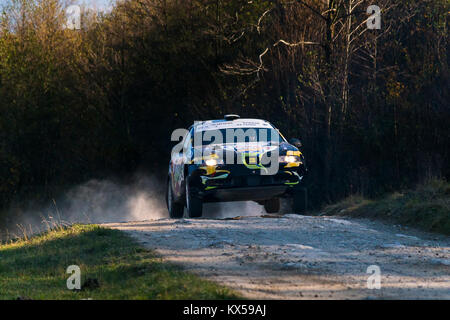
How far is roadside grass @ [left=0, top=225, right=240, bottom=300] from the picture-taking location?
8.33 meters

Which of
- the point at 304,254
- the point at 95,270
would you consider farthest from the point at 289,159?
the point at 95,270

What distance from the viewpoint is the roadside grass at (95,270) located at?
8328mm

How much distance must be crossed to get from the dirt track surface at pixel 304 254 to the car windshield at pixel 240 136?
1515mm

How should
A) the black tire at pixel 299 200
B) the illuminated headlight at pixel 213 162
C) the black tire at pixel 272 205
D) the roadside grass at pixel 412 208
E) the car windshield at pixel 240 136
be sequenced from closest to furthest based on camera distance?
the illuminated headlight at pixel 213 162, the roadside grass at pixel 412 208, the car windshield at pixel 240 136, the black tire at pixel 299 200, the black tire at pixel 272 205

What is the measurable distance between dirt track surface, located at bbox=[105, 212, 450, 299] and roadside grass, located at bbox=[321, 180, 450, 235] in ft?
1.69

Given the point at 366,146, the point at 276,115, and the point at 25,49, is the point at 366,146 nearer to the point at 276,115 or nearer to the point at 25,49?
the point at 276,115

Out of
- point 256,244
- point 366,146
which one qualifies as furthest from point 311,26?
point 256,244

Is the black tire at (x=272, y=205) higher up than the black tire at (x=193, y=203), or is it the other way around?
the black tire at (x=193, y=203)

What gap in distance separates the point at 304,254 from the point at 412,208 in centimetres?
564
